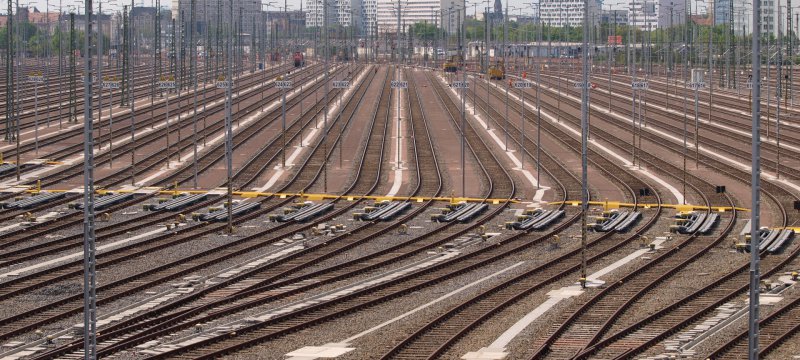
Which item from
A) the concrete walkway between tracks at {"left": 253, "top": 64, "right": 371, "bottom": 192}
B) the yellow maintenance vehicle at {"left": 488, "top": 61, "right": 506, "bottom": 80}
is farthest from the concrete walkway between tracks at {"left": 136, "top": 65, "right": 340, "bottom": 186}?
the yellow maintenance vehicle at {"left": 488, "top": 61, "right": 506, "bottom": 80}

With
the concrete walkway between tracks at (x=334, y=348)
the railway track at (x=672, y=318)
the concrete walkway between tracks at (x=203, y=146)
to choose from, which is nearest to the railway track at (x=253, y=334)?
the concrete walkway between tracks at (x=334, y=348)

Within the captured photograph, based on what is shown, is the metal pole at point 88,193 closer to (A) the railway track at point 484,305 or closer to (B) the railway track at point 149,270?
(A) the railway track at point 484,305

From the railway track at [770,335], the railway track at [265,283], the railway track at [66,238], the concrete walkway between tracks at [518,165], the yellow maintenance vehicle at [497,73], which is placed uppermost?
the yellow maintenance vehicle at [497,73]

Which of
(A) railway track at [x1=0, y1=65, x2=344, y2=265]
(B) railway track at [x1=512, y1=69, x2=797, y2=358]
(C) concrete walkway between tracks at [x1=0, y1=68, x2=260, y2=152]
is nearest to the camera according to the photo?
(B) railway track at [x1=512, y1=69, x2=797, y2=358]

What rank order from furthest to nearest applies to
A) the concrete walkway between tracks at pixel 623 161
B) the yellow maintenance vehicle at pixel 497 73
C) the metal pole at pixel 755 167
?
1. the yellow maintenance vehicle at pixel 497 73
2. the concrete walkway between tracks at pixel 623 161
3. the metal pole at pixel 755 167

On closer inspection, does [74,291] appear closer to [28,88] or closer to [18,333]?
[18,333]

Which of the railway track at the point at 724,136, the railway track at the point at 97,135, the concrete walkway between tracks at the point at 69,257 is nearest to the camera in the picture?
the concrete walkway between tracks at the point at 69,257

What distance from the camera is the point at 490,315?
22.1 metres

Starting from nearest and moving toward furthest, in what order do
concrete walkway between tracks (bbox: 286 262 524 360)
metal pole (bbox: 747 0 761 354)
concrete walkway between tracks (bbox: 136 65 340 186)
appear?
1. metal pole (bbox: 747 0 761 354)
2. concrete walkway between tracks (bbox: 286 262 524 360)
3. concrete walkway between tracks (bbox: 136 65 340 186)

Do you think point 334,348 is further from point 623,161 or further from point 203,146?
point 203,146

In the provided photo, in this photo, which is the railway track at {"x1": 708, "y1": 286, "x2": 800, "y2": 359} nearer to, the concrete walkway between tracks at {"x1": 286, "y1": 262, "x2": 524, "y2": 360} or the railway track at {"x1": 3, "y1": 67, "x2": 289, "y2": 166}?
the concrete walkway between tracks at {"x1": 286, "y1": 262, "x2": 524, "y2": 360}

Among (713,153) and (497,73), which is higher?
(497,73)

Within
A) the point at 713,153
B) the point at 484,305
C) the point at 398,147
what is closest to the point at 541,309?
the point at 484,305

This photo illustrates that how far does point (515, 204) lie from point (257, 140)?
956 inches
